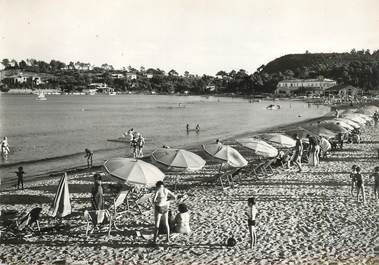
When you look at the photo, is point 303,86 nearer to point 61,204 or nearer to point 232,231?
point 232,231

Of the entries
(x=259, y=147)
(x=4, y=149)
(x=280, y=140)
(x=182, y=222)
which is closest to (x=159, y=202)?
(x=182, y=222)

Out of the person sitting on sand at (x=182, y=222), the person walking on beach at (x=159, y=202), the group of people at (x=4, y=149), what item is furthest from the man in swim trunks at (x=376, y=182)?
the group of people at (x=4, y=149)

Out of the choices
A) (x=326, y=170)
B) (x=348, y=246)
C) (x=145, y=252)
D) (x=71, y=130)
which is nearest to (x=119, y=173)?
(x=145, y=252)

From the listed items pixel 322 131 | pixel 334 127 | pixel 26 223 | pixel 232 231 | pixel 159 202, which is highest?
pixel 334 127

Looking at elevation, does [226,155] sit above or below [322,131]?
below

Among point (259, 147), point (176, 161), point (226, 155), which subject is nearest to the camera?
point (176, 161)
